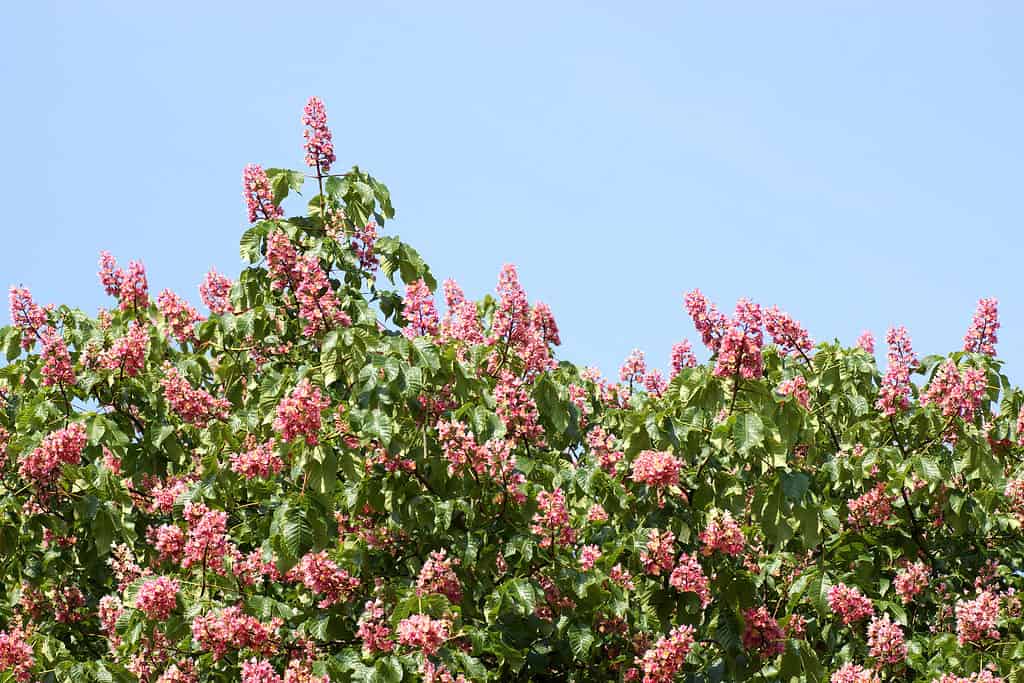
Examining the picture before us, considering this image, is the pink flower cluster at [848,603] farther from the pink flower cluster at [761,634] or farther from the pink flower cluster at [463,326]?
the pink flower cluster at [463,326]

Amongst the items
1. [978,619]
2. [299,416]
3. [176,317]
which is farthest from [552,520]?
[176,317]

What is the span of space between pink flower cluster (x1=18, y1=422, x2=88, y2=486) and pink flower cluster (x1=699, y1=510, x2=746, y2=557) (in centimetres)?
346

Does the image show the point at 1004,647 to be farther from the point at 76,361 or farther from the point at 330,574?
the point at 76,361

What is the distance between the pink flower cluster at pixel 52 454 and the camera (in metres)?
6.99

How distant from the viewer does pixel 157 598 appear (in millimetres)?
6406

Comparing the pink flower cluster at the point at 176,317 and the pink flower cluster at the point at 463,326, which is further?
the pink flower cluster at the point at 176,317

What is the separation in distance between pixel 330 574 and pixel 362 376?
1048 millimetres

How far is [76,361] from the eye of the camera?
8883mm

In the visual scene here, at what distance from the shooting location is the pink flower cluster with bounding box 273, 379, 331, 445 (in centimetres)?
639

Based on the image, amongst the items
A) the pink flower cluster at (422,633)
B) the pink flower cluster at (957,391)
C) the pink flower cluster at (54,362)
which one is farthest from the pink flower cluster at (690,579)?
the pink flower cluster at (54,362)

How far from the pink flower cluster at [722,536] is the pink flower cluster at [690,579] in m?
0.11

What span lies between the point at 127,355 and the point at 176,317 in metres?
1.65

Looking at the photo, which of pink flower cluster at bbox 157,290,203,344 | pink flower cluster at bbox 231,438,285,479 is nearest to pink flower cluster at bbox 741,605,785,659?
pink flower cluster at bbox 231,438,285,479

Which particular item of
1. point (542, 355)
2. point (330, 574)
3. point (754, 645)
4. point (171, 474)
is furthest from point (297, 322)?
point (754, 645)
